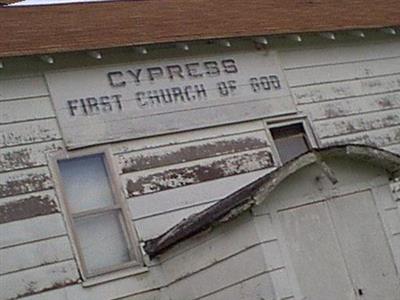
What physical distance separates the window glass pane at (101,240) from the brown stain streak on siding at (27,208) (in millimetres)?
358

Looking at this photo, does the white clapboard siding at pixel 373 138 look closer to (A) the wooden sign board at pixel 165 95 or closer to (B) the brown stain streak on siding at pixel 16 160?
(A) the wooden sign board at pixel 165 95

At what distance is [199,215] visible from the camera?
10.2 m

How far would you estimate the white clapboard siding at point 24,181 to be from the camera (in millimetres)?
9719

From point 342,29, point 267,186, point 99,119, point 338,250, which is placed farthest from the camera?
point 342,29

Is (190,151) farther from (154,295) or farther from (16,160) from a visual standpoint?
(16,160)

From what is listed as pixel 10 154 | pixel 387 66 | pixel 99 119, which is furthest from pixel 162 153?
pixel 387 66

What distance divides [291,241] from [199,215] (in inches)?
49.5

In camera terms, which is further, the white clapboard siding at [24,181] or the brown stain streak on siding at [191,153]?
the brown stain streak on siding at [191,153]

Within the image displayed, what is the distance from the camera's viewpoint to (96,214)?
10.2m

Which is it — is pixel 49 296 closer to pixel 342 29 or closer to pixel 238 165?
pixel 238 165

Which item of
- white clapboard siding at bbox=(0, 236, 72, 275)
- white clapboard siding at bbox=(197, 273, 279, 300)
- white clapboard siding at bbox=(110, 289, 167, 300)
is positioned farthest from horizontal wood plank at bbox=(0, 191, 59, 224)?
white clapboard siding at bbox=(197, 273, 279, 300)

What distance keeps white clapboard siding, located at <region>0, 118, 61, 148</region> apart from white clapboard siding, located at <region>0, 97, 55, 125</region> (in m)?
0.06

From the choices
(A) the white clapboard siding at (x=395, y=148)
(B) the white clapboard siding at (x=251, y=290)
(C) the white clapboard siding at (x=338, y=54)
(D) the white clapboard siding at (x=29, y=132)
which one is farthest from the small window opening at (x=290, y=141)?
(D) the white clapboard siding at (x=29, y=132)

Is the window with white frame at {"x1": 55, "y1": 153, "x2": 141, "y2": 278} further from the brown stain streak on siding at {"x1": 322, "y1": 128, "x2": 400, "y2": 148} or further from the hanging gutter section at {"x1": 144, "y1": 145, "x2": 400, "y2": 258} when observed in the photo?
the brown stain streak on siding at {"x1": 322, "y1": 128, "x2": 400, "y2": 148}
